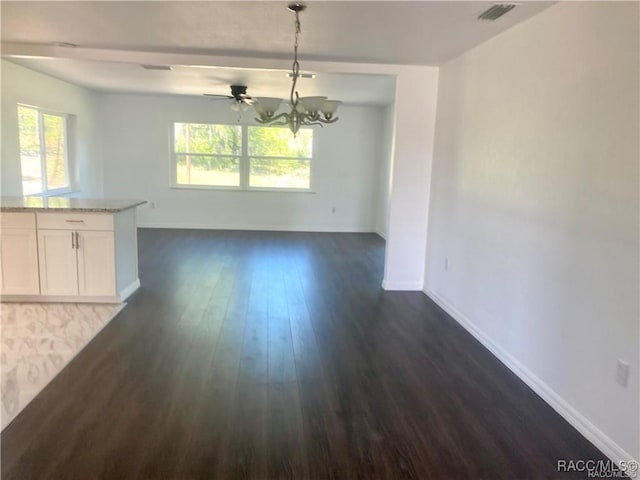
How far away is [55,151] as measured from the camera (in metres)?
6.80

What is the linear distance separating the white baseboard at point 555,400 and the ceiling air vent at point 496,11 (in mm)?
2307

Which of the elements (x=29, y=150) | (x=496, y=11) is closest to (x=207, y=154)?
(x=29, y=150)

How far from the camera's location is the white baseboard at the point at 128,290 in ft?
14.3

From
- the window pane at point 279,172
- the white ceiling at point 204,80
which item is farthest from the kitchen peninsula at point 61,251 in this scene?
the window pane at point 279,172

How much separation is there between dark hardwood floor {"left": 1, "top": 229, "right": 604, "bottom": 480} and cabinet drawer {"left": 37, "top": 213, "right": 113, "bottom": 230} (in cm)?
82

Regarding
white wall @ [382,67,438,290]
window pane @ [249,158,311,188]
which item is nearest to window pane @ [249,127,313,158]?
window pane @ [249,158,311,188]

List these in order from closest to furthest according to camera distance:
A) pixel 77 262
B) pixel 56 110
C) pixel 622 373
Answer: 1. pixel 622 373
2. pixel 77 262
3. pixel 56 110

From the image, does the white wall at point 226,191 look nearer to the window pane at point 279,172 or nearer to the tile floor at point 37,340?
the window pane at point 279,172

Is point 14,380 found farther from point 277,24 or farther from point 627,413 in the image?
point 627,413

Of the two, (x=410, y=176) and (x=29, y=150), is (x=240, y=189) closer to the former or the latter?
(x=29, y=150)

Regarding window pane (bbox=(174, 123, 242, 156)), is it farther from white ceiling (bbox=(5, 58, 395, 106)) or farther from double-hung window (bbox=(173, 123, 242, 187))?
white ceiling (bbox=(5, 58, 395, 106))

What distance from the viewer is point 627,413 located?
216 centimetres

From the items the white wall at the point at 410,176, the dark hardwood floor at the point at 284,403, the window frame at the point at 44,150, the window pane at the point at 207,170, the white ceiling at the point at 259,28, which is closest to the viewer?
the dark hardwood floor at the point at 284,403

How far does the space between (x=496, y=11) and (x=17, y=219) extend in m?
4.25
